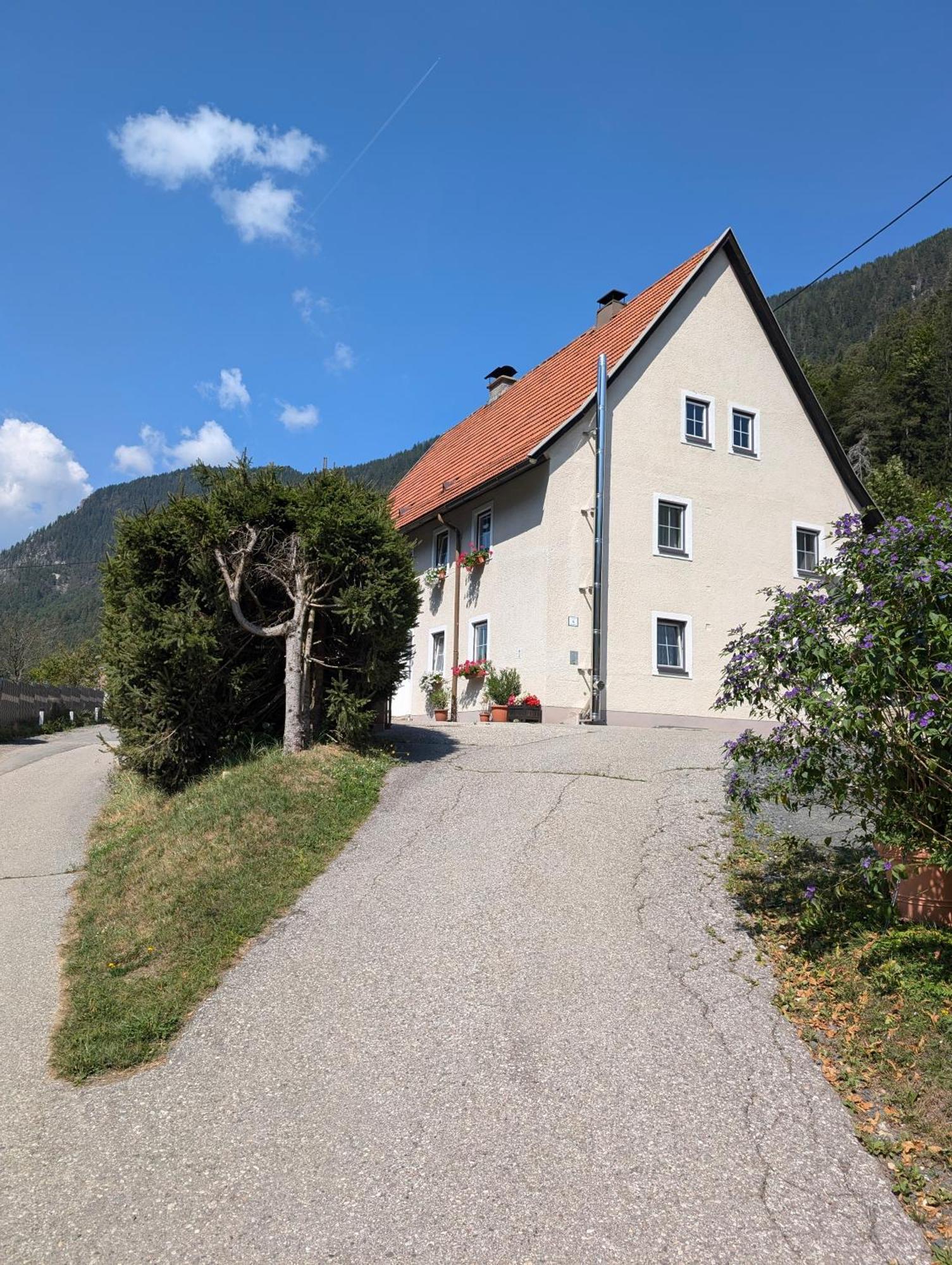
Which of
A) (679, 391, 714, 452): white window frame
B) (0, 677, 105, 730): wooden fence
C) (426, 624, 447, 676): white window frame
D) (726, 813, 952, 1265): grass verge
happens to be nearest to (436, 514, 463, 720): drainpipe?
(426, 624, 447, 676): white window frame

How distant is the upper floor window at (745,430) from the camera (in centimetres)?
2136

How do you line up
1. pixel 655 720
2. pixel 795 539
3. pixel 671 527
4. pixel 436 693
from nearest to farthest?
pixel 655 720, pixel 671 527, pixel 436 693, pixel 795 539

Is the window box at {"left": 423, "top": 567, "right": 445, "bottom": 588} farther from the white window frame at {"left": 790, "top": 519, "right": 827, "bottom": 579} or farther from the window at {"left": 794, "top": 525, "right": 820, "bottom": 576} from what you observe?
the window at {"left": 794, "top": 525, "right": 820, "bottom": 576}

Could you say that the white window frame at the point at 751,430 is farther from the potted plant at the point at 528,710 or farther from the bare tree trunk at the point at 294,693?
the bare tree trunk at the point at 294,693

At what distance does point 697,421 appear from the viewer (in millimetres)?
20938

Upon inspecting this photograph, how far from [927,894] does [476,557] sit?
1570 cm

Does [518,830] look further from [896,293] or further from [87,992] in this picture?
[896,293]

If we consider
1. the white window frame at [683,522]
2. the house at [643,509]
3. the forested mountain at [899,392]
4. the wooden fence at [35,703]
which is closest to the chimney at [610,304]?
the house at [643,509]

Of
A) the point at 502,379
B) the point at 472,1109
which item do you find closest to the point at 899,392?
the point at 502,379

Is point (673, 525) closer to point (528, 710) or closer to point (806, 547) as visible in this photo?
point (806, 547)

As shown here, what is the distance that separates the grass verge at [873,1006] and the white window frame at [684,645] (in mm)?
11914

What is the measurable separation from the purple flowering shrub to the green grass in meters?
3.73

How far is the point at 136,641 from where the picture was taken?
10727 mm

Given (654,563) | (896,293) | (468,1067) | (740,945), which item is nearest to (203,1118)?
(468,1067)
